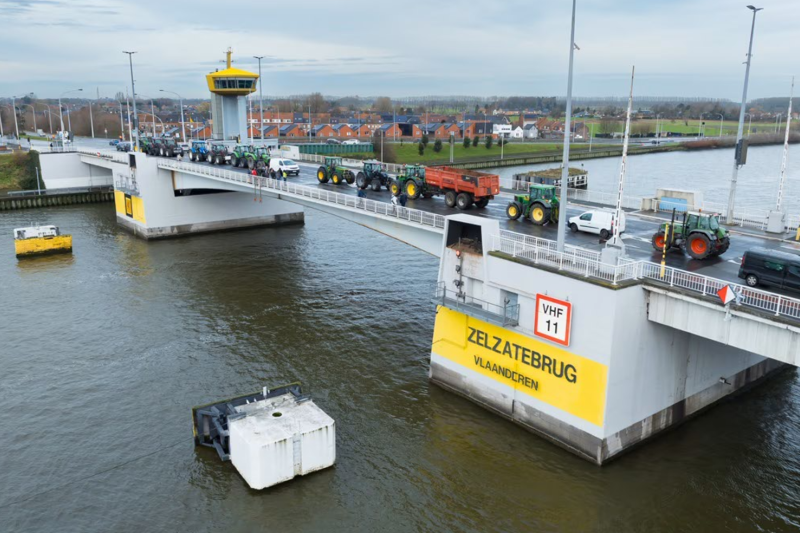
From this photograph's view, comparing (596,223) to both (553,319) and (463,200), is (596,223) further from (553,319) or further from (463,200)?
(553,319)

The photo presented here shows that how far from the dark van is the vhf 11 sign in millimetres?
6349

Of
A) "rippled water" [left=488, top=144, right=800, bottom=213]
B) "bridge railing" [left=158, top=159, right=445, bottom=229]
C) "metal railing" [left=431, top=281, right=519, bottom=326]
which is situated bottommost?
"metal railing" [left=431, top=281, right=519, bottom=326]

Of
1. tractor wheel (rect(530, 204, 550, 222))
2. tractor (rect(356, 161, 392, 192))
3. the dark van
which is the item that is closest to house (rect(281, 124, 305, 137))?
tractor (rect(356, 161, 392, 192))

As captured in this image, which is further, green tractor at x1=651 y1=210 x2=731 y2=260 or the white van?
the white van

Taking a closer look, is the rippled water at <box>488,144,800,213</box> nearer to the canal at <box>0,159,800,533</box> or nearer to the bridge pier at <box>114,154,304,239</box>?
the bridge pier at <box>114,154,304,239</box>

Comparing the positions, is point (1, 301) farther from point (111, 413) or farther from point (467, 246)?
point (467, 246)

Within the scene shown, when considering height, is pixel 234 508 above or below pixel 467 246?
below

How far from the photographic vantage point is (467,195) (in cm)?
3522

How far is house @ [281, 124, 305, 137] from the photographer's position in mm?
146375

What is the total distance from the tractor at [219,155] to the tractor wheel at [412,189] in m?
25.8

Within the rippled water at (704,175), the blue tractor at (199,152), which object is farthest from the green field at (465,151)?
the blue tractor at (199,152)

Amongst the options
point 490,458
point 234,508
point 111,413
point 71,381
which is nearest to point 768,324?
point 490,458

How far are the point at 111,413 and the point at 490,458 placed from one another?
53.0ft

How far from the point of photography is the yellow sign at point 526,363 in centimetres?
2181
